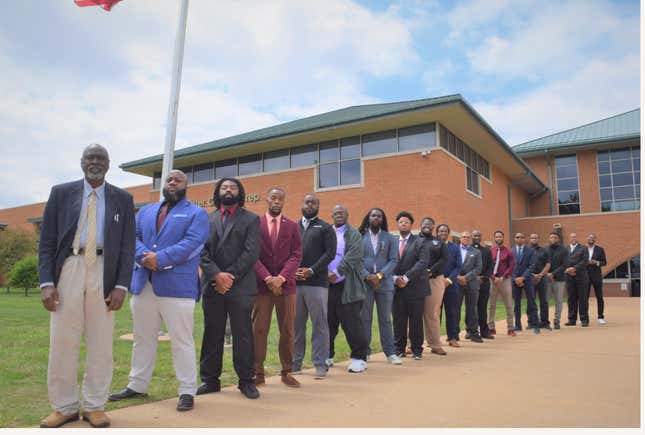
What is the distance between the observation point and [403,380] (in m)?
5.59

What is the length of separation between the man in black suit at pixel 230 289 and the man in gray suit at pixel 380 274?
2.28 m

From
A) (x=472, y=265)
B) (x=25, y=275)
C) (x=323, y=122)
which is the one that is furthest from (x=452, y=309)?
(x=25, y=275)

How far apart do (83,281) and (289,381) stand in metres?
2.36

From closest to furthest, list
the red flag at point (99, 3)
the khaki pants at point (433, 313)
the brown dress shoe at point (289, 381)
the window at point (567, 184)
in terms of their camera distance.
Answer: the brown dress shoe at point (289, 381)
the khaki pants at point (433, 313)
the red flag at point (99, 3)
the window at point (567, 184)

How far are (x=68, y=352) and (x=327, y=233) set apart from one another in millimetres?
3079

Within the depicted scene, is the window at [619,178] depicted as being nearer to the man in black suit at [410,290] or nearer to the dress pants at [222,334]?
the man in black suit at [410,290]

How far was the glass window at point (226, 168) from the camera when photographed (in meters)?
24.9

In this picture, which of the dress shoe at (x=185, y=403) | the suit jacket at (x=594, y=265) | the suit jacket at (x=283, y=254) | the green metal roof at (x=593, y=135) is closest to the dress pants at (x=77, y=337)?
the dress shoe at (x=185, y=403)

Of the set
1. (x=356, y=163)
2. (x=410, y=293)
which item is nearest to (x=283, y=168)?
(x=356, y=163)

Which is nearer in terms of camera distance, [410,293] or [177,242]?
[177,242]

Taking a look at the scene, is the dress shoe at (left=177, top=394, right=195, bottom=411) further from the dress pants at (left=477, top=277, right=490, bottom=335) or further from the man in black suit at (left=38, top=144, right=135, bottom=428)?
the dress pants at (left=477, top=277, right=490, bottom=335)

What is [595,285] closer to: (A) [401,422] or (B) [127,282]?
(A) [401,422]

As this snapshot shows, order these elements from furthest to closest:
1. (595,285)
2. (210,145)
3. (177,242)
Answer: (210,145) → (595,285) → (177,242)

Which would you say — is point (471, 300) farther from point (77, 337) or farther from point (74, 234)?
point (74, 234)
